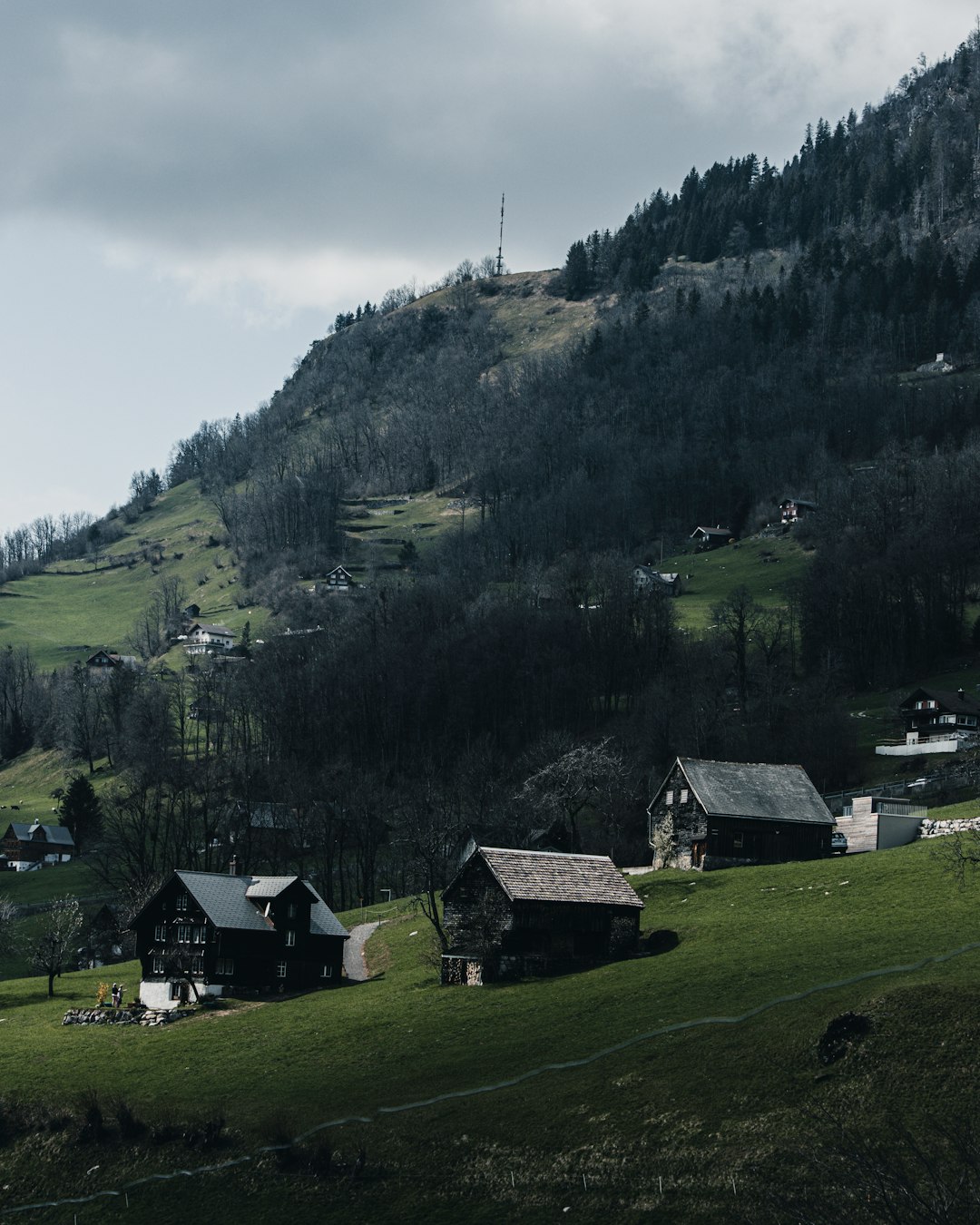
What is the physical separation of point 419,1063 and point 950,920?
20313mm

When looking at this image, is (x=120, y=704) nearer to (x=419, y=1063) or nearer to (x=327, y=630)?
(x=327, y=630)

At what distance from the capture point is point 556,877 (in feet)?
219

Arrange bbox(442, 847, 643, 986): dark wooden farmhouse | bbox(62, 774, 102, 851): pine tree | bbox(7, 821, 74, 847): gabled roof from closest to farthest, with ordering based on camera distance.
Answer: bbox(442, 847, 643, 986): dark wooden farmhouse, bbox(62, 774, 102, 851): pine tree, bbox(7, 821, 74, 847): gabled roof

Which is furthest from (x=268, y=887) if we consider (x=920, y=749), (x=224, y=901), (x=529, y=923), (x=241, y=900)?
(x=920, y=749)

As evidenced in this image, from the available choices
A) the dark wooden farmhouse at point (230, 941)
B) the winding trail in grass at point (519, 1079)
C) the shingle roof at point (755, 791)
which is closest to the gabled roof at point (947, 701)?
the shingle roof at point (755, 791)

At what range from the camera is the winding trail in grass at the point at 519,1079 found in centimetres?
4569

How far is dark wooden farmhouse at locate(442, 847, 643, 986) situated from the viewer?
210ft

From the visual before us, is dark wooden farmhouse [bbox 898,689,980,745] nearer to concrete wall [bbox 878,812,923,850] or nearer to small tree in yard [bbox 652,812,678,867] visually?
concrete wall [bbox 878,812,923,850]

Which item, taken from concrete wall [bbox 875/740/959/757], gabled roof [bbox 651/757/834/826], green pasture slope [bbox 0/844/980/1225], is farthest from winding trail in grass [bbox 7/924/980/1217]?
concrete wall [bbox 875/740/959/757]

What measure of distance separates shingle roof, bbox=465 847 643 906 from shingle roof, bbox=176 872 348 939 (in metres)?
12.6

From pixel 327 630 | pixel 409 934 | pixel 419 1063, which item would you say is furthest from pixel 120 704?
pixel 419 1063

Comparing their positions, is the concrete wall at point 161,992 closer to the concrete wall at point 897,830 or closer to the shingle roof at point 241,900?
the shingle roof at point 241,900

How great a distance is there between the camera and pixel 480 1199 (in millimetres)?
39688

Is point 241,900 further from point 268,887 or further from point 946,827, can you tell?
point 946,827
